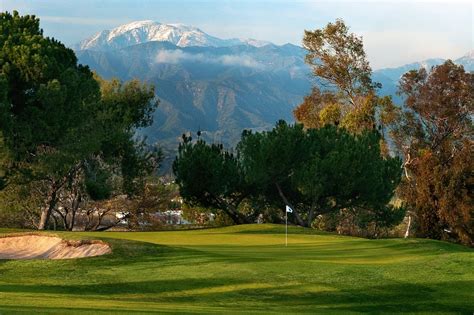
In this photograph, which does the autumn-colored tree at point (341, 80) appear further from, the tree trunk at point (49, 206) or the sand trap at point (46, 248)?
the sand trap at point (46, 248)

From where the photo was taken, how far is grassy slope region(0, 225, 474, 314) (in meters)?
14.6

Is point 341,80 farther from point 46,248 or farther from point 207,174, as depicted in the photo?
point 46,248

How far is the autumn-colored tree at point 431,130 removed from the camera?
4384 centimetres

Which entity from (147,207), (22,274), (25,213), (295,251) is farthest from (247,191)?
(22,274)

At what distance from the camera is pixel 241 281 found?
17156 mm

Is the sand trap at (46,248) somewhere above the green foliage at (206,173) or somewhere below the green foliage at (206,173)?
below

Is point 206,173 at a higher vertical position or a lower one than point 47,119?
lower

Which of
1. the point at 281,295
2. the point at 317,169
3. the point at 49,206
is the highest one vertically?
the point at 317,169

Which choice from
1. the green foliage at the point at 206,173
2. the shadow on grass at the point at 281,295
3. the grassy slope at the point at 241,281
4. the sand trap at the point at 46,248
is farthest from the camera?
the green foliage at the point at 206,173

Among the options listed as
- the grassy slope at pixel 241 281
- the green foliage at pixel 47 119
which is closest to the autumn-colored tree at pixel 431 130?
the green foliage at pixel 47 119

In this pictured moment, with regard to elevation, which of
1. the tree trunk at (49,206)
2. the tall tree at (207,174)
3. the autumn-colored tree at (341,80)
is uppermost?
the autumn-colored tree at (341,80)

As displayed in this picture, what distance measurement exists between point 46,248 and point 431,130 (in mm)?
41504

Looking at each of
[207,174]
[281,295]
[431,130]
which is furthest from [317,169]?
[281,295]

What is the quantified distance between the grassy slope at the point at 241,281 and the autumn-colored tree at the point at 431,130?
21.3 metres
